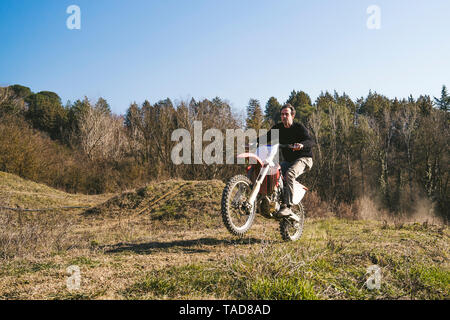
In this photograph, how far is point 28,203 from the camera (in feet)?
46.5

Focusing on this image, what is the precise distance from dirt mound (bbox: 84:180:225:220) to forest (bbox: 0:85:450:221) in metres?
8.46

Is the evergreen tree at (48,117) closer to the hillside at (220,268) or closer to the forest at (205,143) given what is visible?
the forest at (205,143)

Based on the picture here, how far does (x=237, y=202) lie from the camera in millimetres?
4891

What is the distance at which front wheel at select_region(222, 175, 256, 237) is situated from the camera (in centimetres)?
472

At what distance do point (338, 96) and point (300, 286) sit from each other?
73868mm

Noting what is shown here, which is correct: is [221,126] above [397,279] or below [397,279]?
above

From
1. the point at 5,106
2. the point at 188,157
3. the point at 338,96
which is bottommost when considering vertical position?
the point at 188,157

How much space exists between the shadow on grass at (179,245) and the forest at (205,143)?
1618cm

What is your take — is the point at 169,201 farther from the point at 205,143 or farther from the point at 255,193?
the point at 205,143

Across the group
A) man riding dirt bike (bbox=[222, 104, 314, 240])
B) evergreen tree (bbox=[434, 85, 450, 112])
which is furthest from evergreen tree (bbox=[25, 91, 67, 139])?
evergreen tree (bbox=[434, 85, 450, 112])

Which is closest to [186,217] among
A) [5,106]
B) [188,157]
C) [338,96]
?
[188,157]

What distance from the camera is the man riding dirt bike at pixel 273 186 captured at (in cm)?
485

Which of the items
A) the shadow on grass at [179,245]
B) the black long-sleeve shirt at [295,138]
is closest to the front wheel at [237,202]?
the shadow on grass at [179,245]
